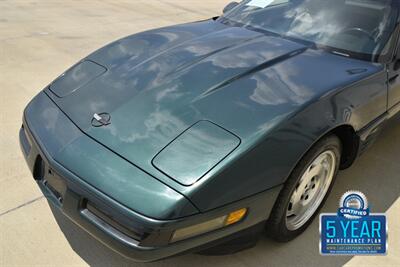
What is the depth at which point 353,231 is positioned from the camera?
2.47m

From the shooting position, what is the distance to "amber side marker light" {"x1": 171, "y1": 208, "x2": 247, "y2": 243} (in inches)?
68.0

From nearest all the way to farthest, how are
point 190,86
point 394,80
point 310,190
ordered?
point 190,86, point 310,190, point 394,80

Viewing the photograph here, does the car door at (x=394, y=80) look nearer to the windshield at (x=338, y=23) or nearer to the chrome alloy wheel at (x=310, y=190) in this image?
the windshield at (x=338, y=23)

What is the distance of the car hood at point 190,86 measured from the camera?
76.9 inches

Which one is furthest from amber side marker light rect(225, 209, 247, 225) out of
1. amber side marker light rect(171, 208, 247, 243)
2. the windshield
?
the windshield

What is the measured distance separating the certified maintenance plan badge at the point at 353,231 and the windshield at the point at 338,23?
1.04m

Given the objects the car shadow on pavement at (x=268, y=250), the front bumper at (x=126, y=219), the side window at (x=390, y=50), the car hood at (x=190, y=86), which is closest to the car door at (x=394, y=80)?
the side window at (x=390, y=50)

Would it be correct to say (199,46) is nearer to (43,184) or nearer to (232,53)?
(232,53)

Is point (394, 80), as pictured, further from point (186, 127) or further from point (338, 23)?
point (186, 127)

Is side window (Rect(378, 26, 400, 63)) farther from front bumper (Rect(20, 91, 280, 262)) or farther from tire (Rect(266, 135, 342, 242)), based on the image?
front bumper (Rect(20, 91, 280, 262))

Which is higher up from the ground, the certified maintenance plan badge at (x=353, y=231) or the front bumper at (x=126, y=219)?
the front bumper at (x=126, y=219)

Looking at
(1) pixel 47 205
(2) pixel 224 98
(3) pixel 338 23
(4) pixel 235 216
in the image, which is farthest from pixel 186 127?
(3) pixel 338 23

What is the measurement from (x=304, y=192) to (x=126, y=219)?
1137mm

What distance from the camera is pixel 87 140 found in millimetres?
1979
